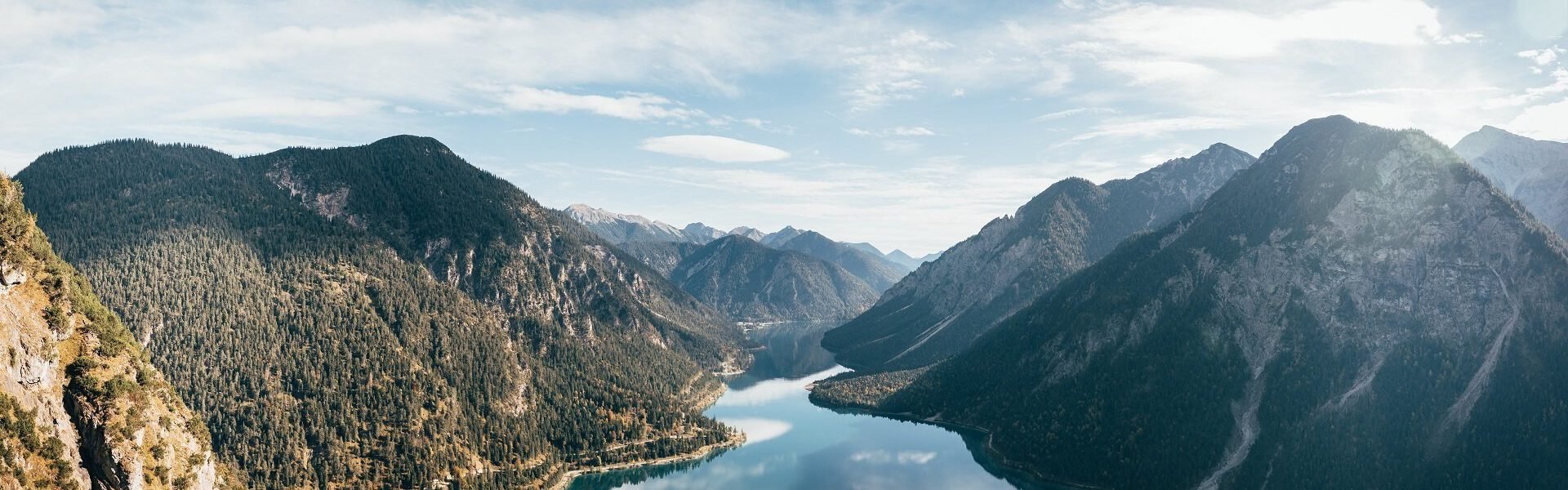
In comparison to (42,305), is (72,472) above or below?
below

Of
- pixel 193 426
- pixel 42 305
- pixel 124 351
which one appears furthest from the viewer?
pixel 193 426

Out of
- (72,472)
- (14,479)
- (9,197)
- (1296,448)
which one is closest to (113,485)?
(72,472)

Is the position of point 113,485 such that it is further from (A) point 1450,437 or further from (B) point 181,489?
(A) point 1450,437

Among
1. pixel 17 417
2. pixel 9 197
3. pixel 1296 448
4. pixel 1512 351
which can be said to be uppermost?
pixel 9 197

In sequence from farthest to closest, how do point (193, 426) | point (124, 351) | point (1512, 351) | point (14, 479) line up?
point (1512, 351)
point (193, 426)
point (124, 351)
point (14, 479)

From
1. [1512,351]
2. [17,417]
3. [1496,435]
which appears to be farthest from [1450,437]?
[17,417]

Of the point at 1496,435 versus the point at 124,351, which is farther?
the point at 1496,435

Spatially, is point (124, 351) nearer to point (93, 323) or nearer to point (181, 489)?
point (93, 323)
